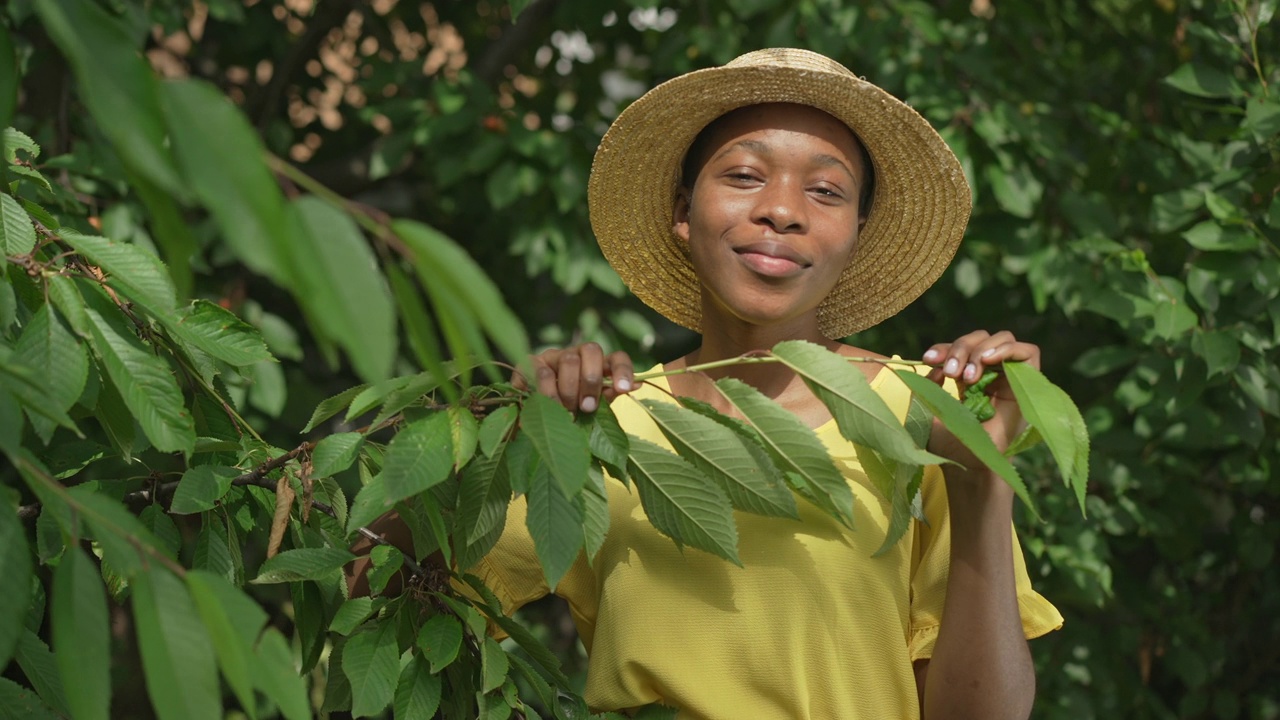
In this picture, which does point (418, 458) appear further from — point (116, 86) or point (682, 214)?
point (682, 214)

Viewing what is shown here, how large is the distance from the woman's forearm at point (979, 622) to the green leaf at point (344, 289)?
2.67 feet

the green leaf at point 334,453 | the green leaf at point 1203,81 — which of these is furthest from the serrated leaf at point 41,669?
the green leaf at point 1203,81

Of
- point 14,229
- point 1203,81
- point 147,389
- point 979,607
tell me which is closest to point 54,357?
point 147,389

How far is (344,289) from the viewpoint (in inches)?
26.4

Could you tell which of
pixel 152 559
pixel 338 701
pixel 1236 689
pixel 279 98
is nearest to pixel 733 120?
pixel 338 701

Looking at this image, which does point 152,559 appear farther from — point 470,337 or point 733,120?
point 733,120

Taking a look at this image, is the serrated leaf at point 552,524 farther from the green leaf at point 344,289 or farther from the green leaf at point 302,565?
the green leaf at point 344,289

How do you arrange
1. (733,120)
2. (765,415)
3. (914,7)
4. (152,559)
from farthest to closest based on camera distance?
(914,7) < (733,120) < (765,415) < (152,559)

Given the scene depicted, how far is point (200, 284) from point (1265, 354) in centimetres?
199

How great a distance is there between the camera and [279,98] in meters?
3.30

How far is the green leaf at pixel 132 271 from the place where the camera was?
1.13 m

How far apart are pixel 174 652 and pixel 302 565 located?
0.43 metres

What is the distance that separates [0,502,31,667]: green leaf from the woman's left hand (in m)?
0.74

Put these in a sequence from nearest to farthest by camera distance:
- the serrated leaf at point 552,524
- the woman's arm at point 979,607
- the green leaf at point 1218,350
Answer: the serrated leaf at point 552,524, the woman's arm at point 979,607, the green leaf at point 1218,350
